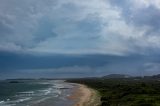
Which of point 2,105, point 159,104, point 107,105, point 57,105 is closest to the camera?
point 159,104

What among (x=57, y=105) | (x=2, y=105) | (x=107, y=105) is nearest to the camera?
(x=107, y=105)

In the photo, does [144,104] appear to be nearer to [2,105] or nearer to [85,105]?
[85,105]

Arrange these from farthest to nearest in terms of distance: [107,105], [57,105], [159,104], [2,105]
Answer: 1. [2,105]
2. [57,105]
3. [107,105]
4. [159,104]

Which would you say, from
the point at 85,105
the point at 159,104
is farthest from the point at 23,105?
the point at 159,104

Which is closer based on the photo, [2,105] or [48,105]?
[48,105]

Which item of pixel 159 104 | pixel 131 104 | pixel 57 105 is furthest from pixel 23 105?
pixel 159 104

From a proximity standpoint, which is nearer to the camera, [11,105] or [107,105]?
[107,105]

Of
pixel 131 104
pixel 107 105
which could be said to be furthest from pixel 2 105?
pixel 131 104

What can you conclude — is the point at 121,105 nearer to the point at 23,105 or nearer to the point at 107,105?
the point at 107,105
